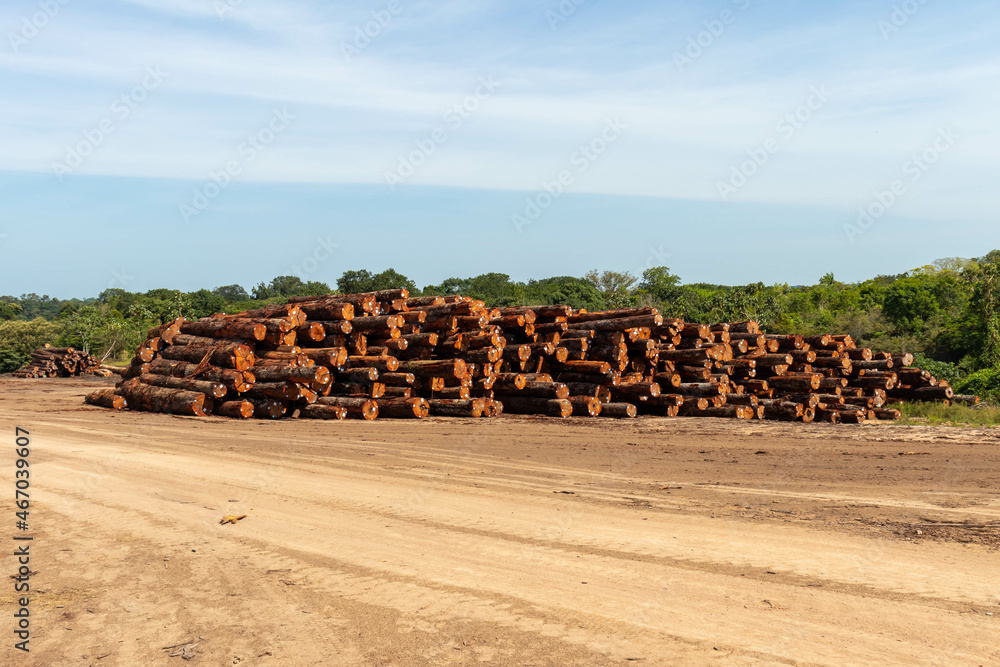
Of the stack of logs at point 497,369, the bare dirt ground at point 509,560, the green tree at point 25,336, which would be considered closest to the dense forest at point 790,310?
the green tree at point 25,336

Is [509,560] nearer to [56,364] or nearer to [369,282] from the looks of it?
[56,364]

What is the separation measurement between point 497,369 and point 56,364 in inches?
1266

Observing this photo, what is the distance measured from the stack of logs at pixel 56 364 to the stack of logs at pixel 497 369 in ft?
74.3

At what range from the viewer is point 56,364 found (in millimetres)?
39719

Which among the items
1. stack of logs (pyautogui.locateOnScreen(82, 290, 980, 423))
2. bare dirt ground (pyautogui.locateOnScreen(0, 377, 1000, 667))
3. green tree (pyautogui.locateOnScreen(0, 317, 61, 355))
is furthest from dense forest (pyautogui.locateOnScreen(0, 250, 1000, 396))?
bare dirt ground (pyautogui.locateOnScreen(0, 377, 1000, 667))

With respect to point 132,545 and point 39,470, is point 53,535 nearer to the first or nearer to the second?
point 132,545

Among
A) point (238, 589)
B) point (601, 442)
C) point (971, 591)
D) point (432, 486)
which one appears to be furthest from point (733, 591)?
point (601, 442)

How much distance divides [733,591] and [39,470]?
883cm

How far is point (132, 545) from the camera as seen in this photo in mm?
6168

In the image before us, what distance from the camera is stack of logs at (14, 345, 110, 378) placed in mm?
39438

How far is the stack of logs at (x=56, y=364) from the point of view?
39.4 m

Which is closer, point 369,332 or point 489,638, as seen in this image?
point 489,638

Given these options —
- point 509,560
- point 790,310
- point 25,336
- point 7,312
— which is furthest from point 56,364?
point 790,310

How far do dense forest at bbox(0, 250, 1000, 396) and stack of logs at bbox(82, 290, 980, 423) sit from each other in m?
6.80
